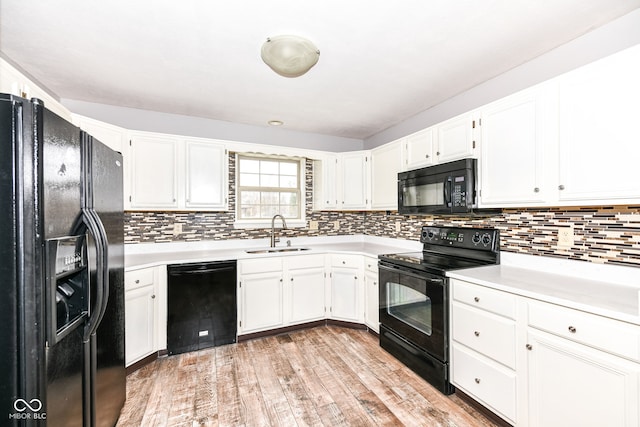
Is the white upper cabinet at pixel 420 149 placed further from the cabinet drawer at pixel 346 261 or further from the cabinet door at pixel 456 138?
the cabinet drawer at pixel 346 261

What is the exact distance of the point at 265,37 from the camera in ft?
5.97

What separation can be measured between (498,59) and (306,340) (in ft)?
9.61

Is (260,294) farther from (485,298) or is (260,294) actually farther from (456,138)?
(456,138)

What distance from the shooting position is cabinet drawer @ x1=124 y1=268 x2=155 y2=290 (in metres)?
2.22

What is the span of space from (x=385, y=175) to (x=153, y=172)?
2417 millimetres

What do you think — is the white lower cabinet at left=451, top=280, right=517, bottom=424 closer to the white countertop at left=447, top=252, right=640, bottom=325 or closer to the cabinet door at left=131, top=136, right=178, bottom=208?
the white countertop at left=447, top=252, right=640, bottom=325

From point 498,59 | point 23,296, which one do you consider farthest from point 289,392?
point 498,59

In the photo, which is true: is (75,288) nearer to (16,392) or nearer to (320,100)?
(16,392)

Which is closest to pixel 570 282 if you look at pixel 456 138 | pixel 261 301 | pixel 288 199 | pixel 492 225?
pixel 492 225

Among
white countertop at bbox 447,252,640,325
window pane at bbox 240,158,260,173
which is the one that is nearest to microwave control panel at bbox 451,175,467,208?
white countertop at bbox 447,252,640,325

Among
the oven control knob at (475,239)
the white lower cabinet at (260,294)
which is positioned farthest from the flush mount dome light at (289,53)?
the oven control knob at (475,239)

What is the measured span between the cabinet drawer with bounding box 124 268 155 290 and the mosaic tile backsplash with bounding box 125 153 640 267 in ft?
2.22

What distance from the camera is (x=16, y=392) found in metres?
0.89

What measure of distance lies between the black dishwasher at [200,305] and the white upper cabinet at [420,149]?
2014mm
